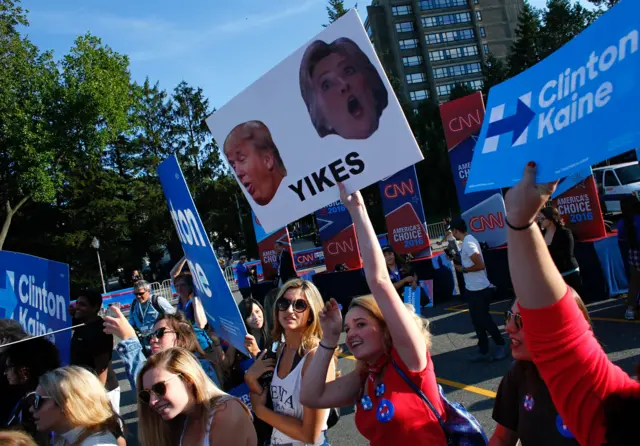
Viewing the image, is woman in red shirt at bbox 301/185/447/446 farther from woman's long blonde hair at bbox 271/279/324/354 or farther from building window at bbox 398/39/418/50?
building window at bbox 398/39/418/50

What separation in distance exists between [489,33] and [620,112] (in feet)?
266

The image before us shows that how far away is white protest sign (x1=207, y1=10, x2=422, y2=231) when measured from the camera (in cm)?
237

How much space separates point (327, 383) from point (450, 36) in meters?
77.3

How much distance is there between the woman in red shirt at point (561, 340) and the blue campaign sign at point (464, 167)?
30.4 feet

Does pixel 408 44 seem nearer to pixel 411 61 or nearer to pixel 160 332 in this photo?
pixel 411 61

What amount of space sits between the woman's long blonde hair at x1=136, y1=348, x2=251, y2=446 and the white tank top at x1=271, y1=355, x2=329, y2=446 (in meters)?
0.35

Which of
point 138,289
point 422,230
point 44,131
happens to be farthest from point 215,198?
point 138,289

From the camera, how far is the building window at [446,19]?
233 feet

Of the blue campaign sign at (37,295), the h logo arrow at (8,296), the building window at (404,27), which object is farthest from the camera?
the building window at (404,27)

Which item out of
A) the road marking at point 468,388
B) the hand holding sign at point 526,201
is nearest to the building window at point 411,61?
the road marking at point 468,388

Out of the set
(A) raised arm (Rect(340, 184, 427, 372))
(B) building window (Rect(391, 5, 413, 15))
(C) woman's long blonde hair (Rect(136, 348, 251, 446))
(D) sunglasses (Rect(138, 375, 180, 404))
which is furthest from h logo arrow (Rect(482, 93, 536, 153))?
(B) building window (Rect(391, 5, 413, 15))

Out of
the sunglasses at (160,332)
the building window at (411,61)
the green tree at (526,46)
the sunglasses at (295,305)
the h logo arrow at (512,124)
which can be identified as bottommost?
the sunglasses at (160,332)

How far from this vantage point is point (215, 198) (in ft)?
136

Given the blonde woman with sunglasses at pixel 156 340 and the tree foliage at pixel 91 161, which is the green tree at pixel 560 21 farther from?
the blonde woman with sunglasses at pixel 156 340
